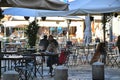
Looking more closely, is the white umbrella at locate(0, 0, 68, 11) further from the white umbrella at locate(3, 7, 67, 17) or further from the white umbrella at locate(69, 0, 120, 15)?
the white umbrella at locate(3, 7, 67, 17)

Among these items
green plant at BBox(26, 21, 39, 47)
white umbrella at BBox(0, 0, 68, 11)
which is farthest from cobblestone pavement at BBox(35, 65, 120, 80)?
green plant at BBox(26, 21, 39, 47)

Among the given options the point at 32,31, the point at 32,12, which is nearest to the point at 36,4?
the point at 32,12

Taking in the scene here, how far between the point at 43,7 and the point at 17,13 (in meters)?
8.48

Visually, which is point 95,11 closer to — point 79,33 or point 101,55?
point 101,55

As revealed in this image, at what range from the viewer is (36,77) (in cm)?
1546

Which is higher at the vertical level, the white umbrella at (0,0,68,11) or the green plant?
the white umbrella at (0,0,68,11)

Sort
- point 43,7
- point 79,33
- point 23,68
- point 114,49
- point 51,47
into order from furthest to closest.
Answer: point 79,33 < point 114,49 < point 51,47 < point 23,68 < point 43,7

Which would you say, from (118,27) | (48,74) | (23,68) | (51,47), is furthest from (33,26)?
(118,27)

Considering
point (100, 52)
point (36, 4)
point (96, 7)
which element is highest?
point (96, 7)

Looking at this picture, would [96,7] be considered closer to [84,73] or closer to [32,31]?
[84,73]

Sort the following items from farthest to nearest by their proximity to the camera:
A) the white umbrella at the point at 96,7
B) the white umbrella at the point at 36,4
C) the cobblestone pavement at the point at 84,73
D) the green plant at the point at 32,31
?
1. the green plant at the point at 32,31
2. the white umbrella at the point at 96,7
3. the cobblestone pavement at the point at 84,73
4. the white umbrella at the point at 36,4

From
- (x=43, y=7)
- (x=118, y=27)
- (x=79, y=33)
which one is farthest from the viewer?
(x=79, y=33)

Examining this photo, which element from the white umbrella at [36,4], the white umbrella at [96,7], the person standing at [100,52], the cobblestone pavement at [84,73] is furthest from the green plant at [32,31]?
the white umbrella at [36,4]

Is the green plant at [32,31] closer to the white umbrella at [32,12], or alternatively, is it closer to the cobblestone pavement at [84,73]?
the white umbrella at [32,12]
